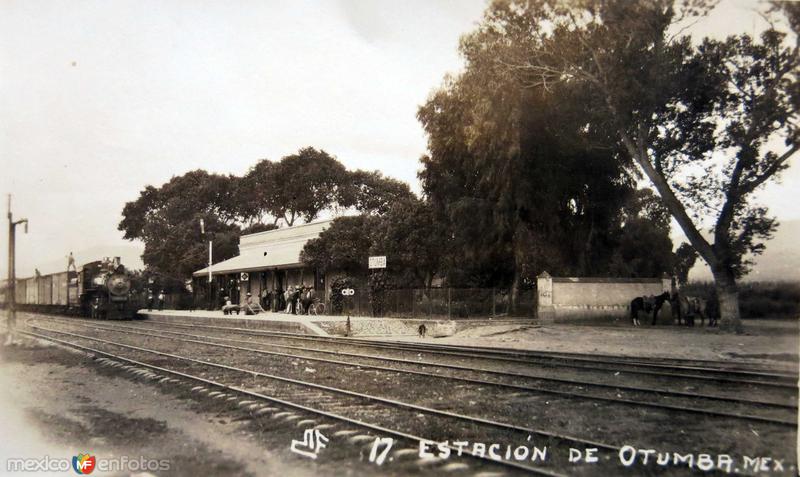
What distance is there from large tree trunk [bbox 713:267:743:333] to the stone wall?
15.8ft

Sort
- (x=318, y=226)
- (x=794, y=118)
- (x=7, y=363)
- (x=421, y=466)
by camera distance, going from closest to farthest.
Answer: (x=421, y=466) < (x=794, y=118) < (x=7, y=363) < (x=318, y=226)

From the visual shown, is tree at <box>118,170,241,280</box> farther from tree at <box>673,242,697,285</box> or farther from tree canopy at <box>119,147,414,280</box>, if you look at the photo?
tree at <box>673,242,697,285</box>

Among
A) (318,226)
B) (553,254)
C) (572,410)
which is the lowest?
(572,410)

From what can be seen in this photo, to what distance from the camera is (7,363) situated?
1154 centimetres

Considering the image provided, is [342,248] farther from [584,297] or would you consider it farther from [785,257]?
[785,257]

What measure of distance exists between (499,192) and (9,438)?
20.4 metres

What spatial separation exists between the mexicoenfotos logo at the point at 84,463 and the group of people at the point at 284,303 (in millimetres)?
22304

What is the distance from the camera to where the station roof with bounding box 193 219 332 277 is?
31391 mm

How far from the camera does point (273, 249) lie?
3631cm

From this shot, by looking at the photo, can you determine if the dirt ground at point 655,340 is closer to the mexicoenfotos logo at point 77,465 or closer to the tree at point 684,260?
the mexicoenfotos logo at point 77,465

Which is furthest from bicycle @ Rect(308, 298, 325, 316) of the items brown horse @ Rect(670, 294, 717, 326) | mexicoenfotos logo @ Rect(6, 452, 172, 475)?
mexicoenfotos logo @ Rect(6, 452, 172, 475)

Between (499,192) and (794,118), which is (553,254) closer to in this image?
(499,192)

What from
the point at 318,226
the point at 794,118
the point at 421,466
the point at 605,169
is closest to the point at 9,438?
the point at 421,466

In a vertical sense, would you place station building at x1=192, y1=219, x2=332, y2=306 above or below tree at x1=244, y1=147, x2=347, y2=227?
below
